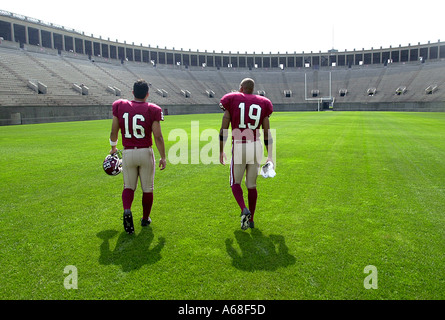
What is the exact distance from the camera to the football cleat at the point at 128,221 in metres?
4.18

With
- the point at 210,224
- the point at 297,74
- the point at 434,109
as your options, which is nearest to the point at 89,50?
the point at 297,74

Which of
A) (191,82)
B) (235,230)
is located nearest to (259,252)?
(235,230)

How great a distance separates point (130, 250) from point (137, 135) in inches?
61.5

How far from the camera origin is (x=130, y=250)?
151 inches

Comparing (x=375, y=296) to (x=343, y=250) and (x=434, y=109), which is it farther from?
(x=434, y=109)

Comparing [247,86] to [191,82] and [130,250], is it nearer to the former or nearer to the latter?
[130,250]

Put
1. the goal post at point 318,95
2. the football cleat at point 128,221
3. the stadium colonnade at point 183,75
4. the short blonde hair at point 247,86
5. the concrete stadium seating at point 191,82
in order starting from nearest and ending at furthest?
the football cleat at point 128,221 < the short blonde hair at point 247,86 < the stadium colonnade at point 183,75 < the concrete stadium seating at point 191,82 < the goal post at point 318,95

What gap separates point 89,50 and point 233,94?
62.6m

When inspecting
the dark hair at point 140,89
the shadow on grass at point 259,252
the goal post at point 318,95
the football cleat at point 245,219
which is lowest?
the shadow on grass at point 259,252

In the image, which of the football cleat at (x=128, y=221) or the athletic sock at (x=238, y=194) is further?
the athletic sock at (x=238, y=194)

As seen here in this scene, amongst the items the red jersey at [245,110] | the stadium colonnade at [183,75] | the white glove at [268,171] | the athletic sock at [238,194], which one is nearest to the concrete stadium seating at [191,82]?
the stadium colonnade at [183,75]

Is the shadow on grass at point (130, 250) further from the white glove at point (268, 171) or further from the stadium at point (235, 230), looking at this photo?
the white glove at point (268, 171)

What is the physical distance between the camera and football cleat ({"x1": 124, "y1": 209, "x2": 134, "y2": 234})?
4.18 meters

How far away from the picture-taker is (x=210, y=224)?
4586mm
